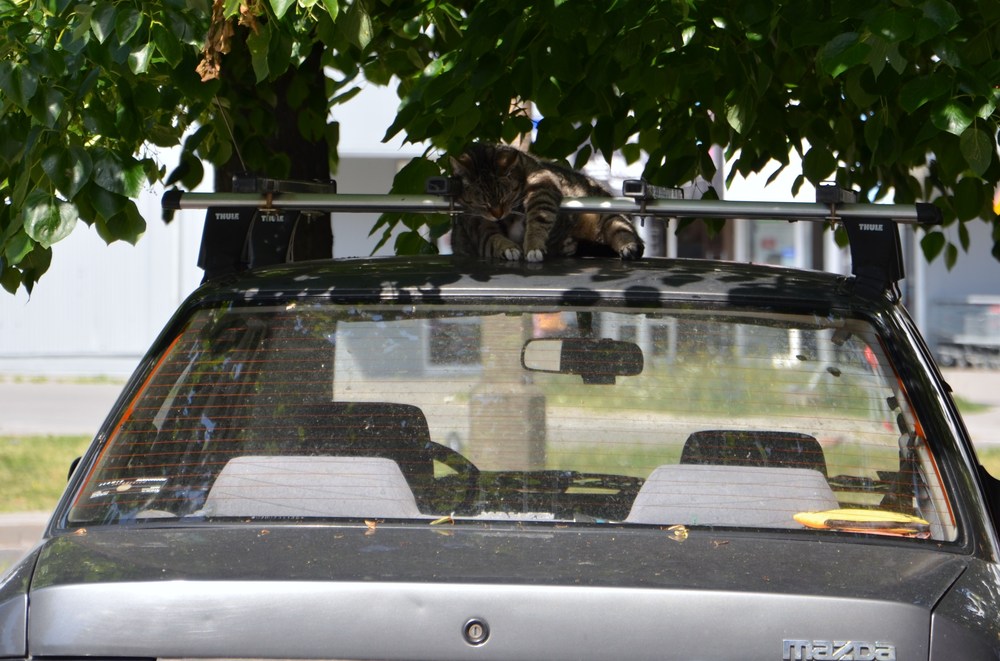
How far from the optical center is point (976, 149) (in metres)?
3.42

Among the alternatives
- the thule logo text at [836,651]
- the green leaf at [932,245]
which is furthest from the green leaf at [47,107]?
the green leaf at [932,245]

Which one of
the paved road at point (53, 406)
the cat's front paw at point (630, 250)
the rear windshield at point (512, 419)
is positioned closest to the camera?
the rear windshield at point (512, 419)

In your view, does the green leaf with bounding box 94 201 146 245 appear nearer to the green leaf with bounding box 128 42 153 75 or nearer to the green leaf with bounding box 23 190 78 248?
the green leaf with bounding box 23 190 78 248

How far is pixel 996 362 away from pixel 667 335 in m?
17.7

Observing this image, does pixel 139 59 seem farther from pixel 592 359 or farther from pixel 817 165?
pixel 817 165

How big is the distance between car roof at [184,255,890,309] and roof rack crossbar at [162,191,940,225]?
15 cm

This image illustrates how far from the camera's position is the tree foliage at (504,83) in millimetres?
3385

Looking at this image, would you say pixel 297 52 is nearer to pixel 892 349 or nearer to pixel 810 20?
pixel 810 20

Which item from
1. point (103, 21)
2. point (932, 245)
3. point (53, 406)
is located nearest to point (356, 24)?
point (103, 21)

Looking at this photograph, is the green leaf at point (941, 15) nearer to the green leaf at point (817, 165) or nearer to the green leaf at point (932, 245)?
the green leaf at point (817, 165)

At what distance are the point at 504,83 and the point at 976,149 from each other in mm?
1547

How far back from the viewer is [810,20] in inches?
143

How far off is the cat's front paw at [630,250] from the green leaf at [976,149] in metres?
1.11

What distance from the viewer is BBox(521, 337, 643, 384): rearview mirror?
9.75 feet
